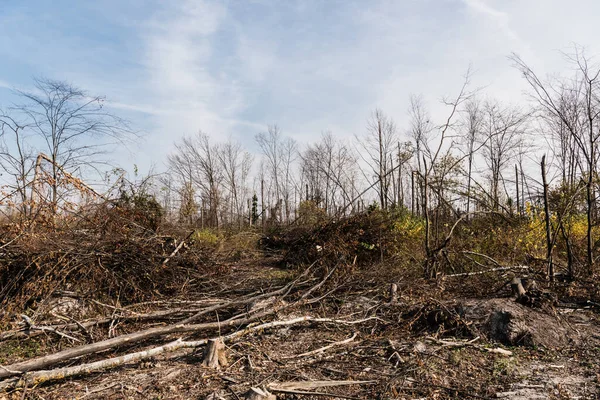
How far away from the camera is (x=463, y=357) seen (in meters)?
3.36

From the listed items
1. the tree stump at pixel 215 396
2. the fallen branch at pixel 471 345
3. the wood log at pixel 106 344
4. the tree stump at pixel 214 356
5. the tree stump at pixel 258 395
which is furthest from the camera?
the fallen branch at pixel 471 345

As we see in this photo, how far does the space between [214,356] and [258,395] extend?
801 mm

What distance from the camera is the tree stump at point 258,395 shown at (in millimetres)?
2567

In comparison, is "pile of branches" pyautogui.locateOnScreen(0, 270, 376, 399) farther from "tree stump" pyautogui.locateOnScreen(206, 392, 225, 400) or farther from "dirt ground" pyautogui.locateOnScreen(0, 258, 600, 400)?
"tree stump" pyautogui.locateOnScreen(206, 392, 225, 400)

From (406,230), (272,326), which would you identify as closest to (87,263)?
(272,326)

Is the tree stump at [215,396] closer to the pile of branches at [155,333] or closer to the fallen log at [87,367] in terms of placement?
the pile of branches at [155,333]

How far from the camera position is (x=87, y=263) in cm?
A: 494

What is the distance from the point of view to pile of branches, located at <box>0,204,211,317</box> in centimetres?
458

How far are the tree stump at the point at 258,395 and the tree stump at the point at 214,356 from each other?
2.24 feet

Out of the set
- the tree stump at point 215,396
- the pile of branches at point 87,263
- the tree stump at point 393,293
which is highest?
the pile of branches at point 87,263

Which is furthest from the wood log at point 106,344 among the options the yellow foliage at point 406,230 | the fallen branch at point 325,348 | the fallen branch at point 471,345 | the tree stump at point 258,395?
the yellow foliage at point 406,230

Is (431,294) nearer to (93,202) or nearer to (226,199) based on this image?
(93,202)

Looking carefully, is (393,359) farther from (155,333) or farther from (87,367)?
(87,367)

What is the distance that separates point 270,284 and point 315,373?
111 inches
